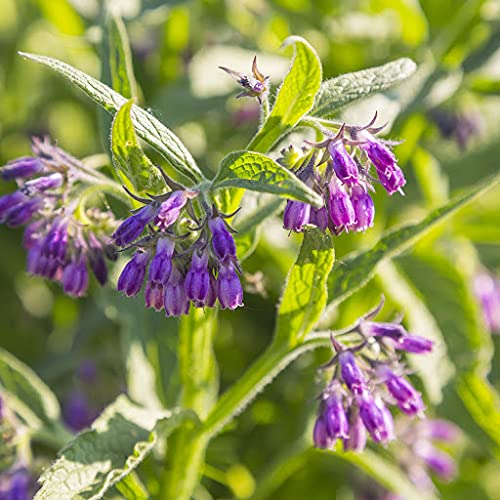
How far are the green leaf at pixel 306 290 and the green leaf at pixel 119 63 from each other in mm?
593

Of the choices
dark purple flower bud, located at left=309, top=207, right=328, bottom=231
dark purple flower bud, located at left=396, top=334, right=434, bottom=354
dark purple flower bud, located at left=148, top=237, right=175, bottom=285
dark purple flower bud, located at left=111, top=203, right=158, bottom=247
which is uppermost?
dark purple flower bud, located at left=309, top=207, right=328, bottom=231

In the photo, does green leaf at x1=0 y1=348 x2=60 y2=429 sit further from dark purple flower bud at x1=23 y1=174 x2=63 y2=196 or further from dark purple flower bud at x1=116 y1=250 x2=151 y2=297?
dark purple flower bud at x1=116 y1=250 x2=151 y2=297

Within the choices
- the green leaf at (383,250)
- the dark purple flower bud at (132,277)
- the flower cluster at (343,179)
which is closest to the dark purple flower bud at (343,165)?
the flower cluster at (343,179)

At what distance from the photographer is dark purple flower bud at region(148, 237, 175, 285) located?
1.86 metres

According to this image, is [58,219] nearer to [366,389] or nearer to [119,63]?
[119,63]

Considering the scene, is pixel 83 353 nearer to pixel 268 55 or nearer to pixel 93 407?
pixel 93 407

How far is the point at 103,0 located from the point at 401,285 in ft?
4.98

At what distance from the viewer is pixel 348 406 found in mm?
2174

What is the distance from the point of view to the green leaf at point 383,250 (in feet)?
7.13

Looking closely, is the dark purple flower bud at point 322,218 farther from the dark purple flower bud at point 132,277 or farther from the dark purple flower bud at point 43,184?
the dark purple flower bud at point 43,184

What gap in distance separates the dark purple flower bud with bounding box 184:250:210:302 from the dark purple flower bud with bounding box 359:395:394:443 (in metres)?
0.52

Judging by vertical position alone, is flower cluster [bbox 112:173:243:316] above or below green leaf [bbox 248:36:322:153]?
below

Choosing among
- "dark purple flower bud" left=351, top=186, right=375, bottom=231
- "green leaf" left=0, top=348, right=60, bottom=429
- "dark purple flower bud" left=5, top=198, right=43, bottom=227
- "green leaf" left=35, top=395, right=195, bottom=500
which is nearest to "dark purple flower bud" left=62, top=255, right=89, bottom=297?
"dark purple flower bud" left=5, top=198, right=43, bottom=227

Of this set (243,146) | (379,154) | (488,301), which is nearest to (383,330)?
(379,154)
